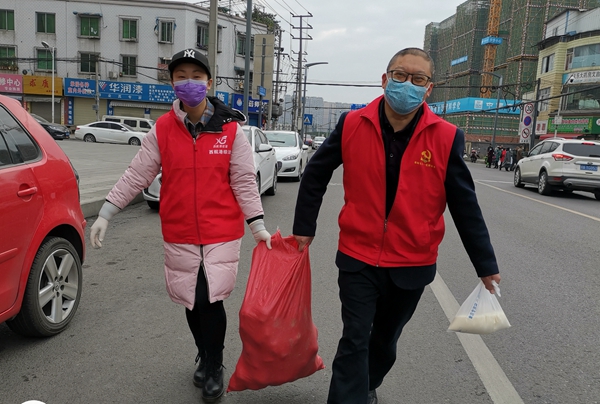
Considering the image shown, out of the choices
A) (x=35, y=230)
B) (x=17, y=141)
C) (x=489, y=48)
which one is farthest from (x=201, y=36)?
(x=489, y=48)

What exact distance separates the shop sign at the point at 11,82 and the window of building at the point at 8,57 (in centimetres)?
87

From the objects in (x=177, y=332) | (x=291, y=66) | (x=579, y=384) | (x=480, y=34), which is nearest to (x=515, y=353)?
(x=579, y=384)

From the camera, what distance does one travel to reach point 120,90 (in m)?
38.6

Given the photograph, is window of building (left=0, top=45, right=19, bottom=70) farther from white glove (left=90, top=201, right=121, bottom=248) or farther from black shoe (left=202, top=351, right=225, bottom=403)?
black shoe (left=202, top=351, right=225, bottom=403)

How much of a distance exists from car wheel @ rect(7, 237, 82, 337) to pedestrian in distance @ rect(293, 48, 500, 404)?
1979 mm

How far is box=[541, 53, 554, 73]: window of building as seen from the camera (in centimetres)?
4503

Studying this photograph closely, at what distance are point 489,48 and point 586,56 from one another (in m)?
34.0

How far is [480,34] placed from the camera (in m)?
74.5

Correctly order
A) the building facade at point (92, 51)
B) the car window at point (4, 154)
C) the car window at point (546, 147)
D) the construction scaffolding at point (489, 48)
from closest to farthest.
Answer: the car window at point (4, 154)
the car window at point (546, 147)
the building facade at point (92, 51)
the construction scaffolding at point (489, 48)

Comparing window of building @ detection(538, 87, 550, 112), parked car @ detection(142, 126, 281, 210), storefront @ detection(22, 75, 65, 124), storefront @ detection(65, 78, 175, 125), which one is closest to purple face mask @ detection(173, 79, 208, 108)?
parked car @ detection(142, 126, 281, 210)

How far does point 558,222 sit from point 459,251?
3.65 metres

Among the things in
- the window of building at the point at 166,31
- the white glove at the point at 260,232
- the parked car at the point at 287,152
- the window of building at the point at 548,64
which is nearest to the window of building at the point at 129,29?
the window of building at the point at 166,31

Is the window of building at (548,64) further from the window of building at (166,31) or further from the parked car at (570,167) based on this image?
the parked car at (570,167)

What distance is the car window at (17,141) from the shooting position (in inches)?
125
